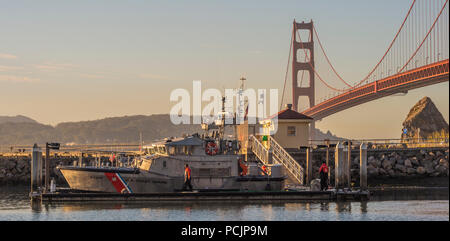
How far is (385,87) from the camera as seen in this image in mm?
70438

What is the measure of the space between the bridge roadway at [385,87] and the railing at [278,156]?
24887 millimetres

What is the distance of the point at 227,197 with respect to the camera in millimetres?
29609

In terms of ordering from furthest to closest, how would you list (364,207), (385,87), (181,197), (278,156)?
(385,87), (278,156), (181,197), (364,207)

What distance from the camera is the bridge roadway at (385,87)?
6209 cm

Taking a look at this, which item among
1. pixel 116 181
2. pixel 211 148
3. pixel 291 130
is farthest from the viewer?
pixel 291 130

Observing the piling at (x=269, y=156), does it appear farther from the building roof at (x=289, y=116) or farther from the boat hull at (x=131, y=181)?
the building roof at (x=289, y=116)

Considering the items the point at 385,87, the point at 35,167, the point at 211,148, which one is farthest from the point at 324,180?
the point at 385,87

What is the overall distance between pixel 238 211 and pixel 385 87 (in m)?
46.0

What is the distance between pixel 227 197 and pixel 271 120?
1564cm

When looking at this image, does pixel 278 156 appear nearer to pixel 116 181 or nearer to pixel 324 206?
pixel 324 206

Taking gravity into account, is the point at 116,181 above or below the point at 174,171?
below

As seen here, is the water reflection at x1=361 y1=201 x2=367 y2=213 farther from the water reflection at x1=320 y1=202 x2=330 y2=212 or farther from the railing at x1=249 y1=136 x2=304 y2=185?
the railing at x1=249 y1=136 x2=304 y2=185
